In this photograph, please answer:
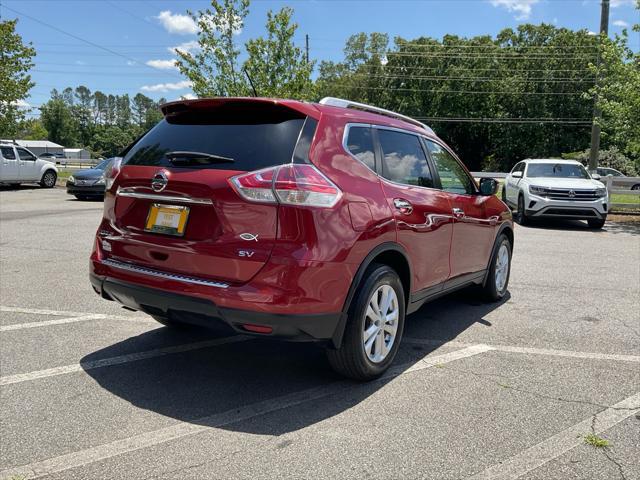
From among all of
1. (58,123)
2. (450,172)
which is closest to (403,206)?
(450,172)

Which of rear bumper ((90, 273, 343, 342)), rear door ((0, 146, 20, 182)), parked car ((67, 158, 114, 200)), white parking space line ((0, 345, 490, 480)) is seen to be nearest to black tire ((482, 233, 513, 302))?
white parking space line ((0, 345, 490, 480))

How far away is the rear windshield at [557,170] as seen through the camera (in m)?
14.1

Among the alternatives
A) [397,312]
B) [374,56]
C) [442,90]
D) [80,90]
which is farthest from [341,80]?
[80,90]

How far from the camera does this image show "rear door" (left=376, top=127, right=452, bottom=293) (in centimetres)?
395

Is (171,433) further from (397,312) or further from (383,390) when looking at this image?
(397,312)

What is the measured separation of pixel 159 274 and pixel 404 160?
2041 millimetres

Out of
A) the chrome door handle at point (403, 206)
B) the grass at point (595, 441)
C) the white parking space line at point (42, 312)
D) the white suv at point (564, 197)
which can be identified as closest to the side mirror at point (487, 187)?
the chrome door handle at point (403, 206)

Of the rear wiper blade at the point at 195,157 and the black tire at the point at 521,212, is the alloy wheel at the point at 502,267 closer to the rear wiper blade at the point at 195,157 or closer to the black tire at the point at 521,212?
the rear wiper blade at the point at 195,157

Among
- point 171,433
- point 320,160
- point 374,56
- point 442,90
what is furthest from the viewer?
point 374,56

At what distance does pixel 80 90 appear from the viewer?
190 metres

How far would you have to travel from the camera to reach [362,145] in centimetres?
380

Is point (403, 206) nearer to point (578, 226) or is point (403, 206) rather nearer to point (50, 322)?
point (50, 322)

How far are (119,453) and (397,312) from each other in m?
2.05

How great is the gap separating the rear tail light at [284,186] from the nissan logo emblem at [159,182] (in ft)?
1.68
